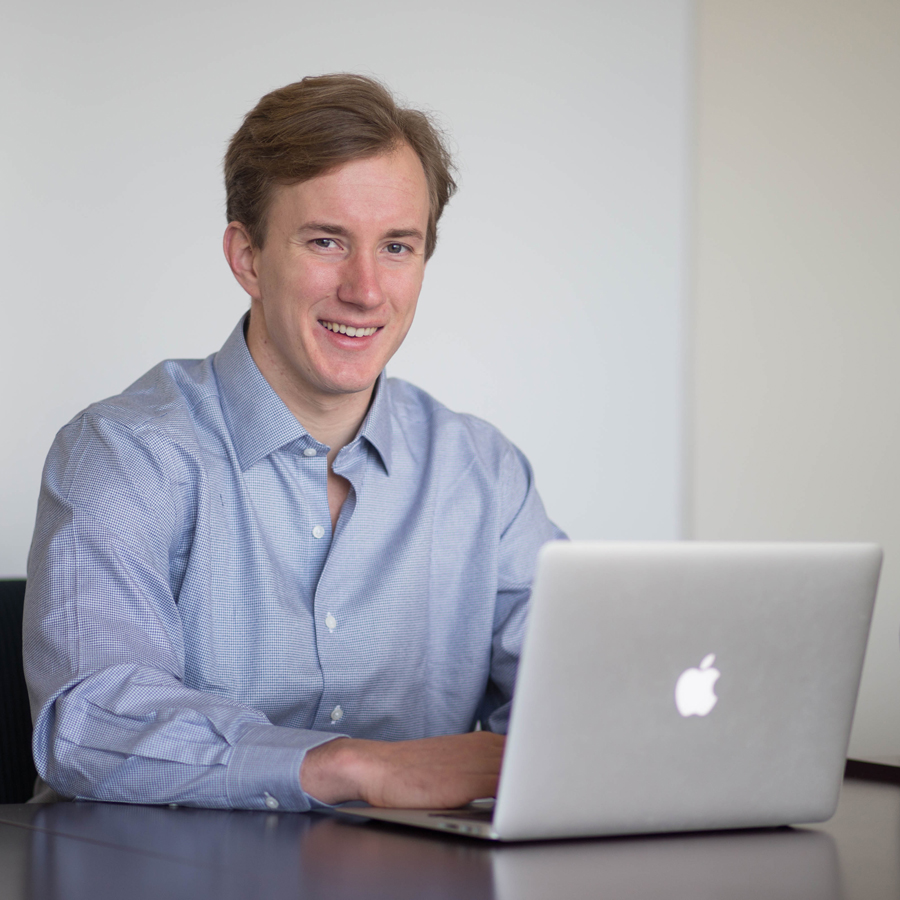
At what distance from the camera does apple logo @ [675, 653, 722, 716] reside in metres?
1.03

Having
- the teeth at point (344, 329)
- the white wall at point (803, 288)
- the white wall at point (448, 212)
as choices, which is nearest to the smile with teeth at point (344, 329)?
the teeth at point (344, 329)

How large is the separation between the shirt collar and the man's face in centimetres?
5

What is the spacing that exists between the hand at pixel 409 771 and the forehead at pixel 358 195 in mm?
841

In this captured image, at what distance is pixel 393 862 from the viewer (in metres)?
0.95

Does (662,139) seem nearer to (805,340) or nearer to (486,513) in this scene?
(805,340)

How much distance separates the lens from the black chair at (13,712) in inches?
68.8

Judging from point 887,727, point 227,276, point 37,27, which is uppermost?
point 37,27

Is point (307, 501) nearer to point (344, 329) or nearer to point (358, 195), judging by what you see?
point (344, 329)

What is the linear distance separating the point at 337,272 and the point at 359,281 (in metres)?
0.04

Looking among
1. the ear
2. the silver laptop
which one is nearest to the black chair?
the ear

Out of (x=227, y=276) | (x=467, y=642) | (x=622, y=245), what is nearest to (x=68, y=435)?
(x=467, y=642)

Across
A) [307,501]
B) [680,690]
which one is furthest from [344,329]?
[680,690]

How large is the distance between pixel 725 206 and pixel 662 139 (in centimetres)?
27

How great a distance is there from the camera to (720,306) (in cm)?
321
